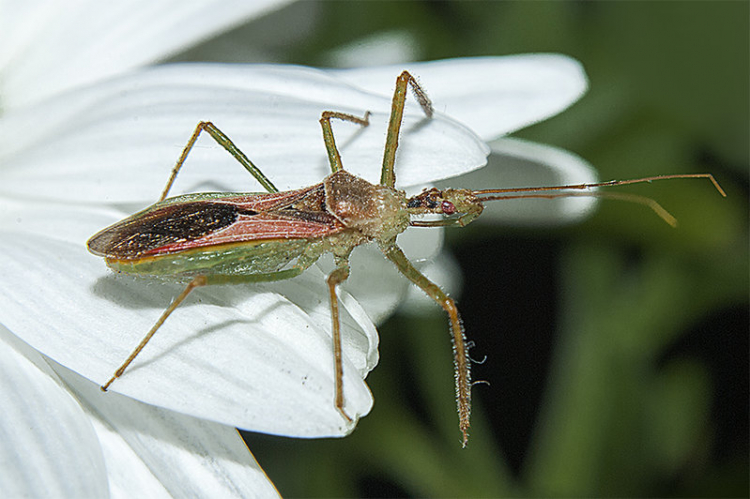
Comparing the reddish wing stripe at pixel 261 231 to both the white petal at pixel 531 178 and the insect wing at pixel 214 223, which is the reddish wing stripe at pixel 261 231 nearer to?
the insect wing at pixel 214 223

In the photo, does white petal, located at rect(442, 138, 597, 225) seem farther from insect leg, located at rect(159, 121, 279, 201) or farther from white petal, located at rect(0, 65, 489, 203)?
insect leg, located at rect(159, 121, 279, 201)

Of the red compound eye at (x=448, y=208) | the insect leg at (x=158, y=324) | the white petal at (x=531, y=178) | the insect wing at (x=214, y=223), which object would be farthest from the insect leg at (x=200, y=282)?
the white petal at (x=531, y=178)

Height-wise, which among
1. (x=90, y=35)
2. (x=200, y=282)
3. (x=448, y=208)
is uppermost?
(x=90, y=35)

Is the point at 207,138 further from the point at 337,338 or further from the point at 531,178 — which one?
the point at 531,178

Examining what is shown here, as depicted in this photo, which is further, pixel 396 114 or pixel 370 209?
pixel 370 209

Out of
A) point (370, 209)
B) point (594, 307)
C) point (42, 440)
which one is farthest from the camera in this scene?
point (594, 307)

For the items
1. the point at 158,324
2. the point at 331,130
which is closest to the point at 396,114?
the point at 331,130

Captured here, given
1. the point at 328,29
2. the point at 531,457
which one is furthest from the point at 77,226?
the point at 531,457
